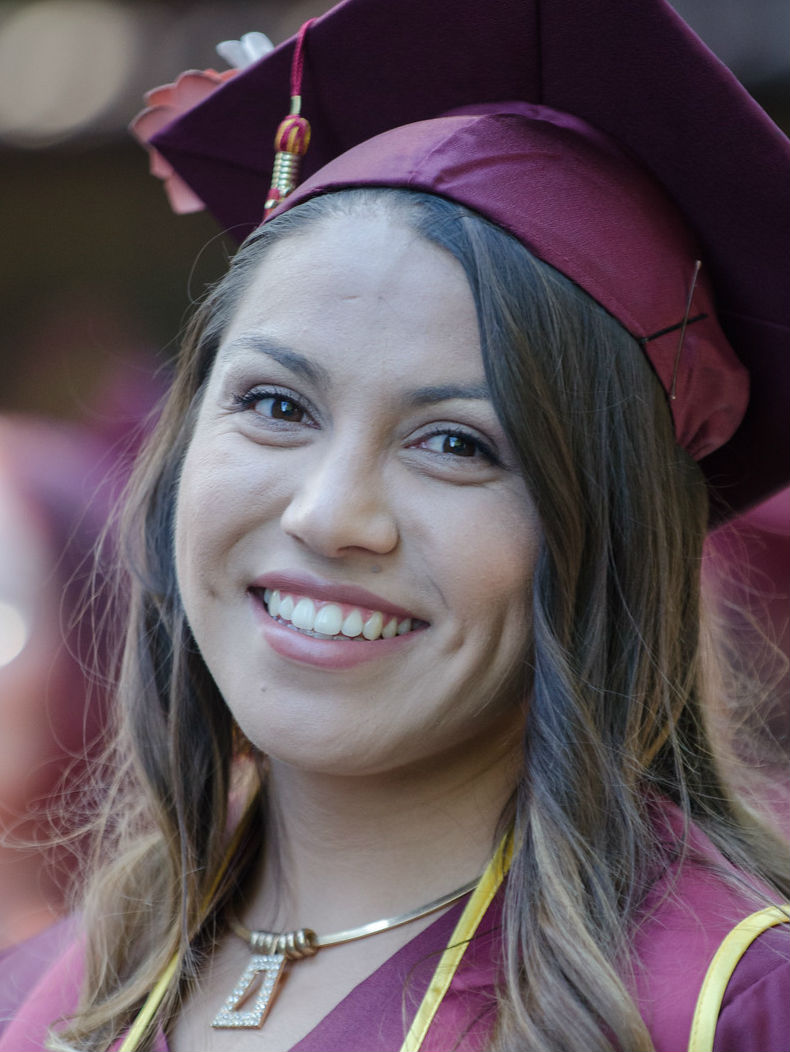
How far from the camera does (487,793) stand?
2080 millimetres

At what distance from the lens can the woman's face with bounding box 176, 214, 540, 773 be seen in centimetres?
189

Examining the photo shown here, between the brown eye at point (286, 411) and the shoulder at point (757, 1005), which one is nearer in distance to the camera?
the shoulder at point (757, 1005)

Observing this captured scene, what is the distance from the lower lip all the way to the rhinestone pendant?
0.51 meters

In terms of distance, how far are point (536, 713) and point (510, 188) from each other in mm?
740

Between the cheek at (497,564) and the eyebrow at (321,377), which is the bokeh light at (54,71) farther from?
the cheek at (497,564)

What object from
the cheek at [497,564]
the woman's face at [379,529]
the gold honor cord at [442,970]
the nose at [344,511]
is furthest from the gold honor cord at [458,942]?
the nose at [344,511]

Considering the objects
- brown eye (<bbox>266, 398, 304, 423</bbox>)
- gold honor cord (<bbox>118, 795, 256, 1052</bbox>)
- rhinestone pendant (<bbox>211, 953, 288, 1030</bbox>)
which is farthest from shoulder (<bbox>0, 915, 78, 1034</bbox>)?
brown eye (<bbox>266, 398, 304, 423</bbox>)

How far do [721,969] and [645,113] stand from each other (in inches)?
46.8

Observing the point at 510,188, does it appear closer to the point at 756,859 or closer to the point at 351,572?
the point at 351,572

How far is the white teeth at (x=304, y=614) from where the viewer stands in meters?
1.93

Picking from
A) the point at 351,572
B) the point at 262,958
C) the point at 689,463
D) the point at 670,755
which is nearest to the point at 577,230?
the point at 689,463

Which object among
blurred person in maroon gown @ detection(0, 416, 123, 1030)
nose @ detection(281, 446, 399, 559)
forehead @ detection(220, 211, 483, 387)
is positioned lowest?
blurred person in maroon gown @ detection(0, 416, 123, 1030)

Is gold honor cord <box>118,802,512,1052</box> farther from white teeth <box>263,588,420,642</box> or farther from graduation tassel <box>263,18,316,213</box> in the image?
graduation tassel <box>263,18,316,213</box>

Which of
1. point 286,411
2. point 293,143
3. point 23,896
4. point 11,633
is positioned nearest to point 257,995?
point 286,411
